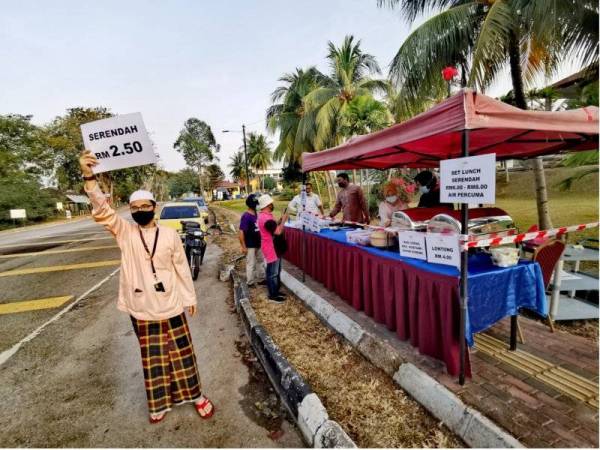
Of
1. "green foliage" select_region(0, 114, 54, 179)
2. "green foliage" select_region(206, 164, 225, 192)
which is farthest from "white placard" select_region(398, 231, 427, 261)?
"green foliage" select_region(206, 164, 225, 192)

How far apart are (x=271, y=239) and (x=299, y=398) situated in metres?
2.67

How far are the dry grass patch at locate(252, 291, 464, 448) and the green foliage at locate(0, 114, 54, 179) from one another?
39.9 meters

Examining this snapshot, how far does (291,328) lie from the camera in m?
4.30

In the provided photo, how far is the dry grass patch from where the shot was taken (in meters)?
2.37

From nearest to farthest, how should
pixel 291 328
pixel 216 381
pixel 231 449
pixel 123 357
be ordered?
pixel 231 449
pixel 216 381
pixel 123 357
pixel 291 328

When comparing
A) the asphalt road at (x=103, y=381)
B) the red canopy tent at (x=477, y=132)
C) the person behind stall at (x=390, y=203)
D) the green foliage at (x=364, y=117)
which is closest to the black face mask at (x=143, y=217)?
the asphalt road at (x=103, y=381)

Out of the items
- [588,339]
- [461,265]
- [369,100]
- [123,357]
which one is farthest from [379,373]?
[369,100]

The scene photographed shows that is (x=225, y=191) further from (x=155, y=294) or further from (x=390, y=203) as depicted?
(x=155, y=294)

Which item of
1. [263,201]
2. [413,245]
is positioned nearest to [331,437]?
[413,245]

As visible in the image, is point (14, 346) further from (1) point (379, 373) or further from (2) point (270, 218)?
(1) point (379, 373)

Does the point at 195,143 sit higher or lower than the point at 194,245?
higher

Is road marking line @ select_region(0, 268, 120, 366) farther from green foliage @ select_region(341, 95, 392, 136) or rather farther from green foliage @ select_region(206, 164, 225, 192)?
green foliage @ select_region(206, 164, 225, 192)

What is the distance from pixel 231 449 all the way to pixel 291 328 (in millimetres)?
1934

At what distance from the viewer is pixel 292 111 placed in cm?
2259
